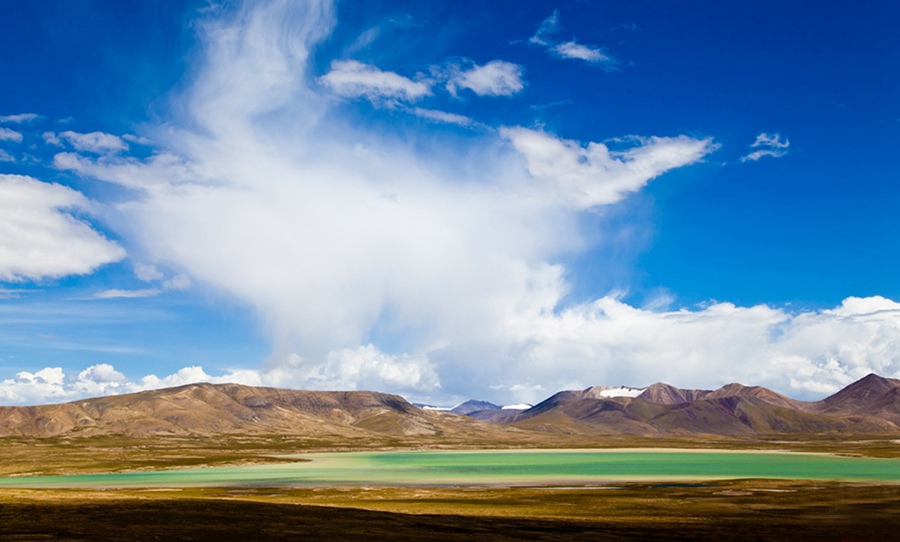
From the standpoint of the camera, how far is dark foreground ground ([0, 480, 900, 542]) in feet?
152

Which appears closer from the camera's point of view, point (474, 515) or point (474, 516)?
point (474, 516)

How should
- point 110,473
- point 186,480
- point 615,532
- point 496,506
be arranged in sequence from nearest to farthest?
point 615,532 < point 496,506 < point 186,480 < point 110,473

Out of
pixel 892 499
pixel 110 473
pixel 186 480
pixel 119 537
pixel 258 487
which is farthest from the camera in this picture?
pixel 110 473

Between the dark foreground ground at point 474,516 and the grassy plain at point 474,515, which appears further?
the grassy plain at point 474,515

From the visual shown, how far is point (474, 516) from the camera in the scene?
5816 cm

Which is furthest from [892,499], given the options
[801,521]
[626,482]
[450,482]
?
[450,482]

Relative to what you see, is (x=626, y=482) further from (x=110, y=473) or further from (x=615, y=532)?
(x=110, y=473)

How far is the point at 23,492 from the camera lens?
257 feet

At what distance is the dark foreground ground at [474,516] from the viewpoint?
46.3m

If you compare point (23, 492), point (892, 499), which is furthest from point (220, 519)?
point (892, 499)

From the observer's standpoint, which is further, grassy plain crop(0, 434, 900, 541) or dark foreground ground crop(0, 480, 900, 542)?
grassy plain crop(0, 434, 900, 541)

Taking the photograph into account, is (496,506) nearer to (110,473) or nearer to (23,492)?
(23,492)

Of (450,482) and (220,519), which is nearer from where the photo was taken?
(220,519)

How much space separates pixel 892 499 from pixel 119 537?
71591mm
